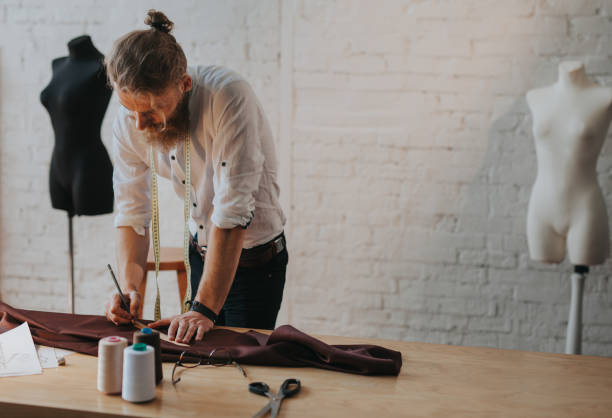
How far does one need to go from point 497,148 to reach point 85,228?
246cm

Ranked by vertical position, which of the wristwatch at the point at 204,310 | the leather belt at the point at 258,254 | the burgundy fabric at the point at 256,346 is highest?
the leather belt at the point at 258,254

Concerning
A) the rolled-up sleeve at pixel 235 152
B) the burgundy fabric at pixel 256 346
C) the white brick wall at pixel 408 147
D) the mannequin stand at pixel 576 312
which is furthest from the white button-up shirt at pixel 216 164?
the mannequin stand at pixel 576 312

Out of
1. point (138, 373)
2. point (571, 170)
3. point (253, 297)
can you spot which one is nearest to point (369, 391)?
point (138, 373)

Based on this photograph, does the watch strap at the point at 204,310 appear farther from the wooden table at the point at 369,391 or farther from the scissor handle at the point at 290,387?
the scissor handle at the point at 290,387

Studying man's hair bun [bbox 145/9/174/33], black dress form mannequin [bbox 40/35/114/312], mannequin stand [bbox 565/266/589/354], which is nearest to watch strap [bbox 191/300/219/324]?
man's hair bun [bbox 145/9/174/33]

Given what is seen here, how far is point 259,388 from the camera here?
136 centimetres

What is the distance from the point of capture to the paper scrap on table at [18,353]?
1.46m

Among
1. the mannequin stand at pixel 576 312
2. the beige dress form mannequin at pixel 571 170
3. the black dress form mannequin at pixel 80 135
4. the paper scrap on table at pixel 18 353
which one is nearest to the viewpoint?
the paper scrap on table at pixel 18 353

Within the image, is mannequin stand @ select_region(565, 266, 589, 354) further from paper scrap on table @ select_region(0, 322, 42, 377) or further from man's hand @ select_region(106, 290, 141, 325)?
paper scrap on table @ select_region(0, 322, 42, 377)

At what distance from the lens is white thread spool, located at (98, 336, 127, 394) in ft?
4.32

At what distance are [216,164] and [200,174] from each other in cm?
15

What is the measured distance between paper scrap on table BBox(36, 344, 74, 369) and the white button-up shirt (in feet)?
1.68

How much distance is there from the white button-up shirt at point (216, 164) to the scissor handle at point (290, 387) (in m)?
0.55

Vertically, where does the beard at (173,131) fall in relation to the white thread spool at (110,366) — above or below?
above
